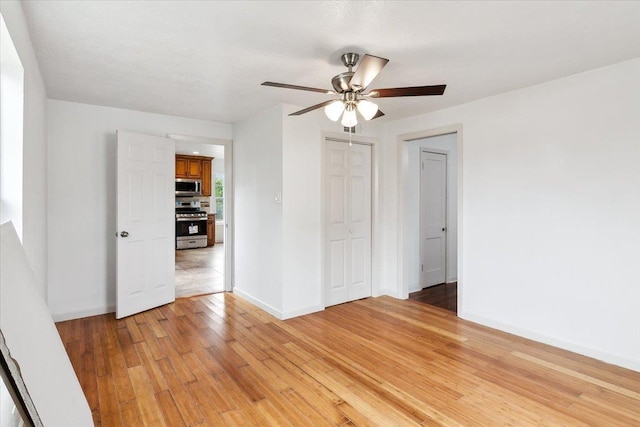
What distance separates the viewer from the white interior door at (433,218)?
5121 mm

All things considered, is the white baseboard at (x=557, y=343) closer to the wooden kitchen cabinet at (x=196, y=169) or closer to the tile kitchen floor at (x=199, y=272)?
the tile kitchen floor at (x=199, y=272)

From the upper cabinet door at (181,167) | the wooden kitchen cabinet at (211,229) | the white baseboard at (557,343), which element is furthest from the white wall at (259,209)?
the wooden kitchen cabinet at (211,229)

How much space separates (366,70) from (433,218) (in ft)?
11.8

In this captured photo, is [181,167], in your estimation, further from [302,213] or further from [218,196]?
[302,213]

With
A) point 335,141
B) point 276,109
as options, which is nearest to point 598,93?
point 335,141

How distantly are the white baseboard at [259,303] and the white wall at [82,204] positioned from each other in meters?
1.50

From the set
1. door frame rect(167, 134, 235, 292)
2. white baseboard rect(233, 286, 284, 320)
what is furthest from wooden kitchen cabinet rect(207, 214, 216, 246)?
white baseboard rect(233, 286, 284, 320)

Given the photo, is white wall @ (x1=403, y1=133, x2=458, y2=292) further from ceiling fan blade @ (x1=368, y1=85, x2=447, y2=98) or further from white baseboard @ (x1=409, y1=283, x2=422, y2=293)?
ceiling fan blade @ (x1=368, y1=85, x2=447, y2=98)

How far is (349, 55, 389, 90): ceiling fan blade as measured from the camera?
200 cm

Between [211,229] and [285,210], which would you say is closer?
[285,210]

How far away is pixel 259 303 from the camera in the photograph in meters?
4.20

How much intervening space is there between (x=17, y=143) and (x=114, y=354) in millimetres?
1848

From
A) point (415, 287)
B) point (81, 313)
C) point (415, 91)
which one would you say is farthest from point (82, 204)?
point (415, 287)

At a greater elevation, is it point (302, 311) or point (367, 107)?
point (367, 107)
